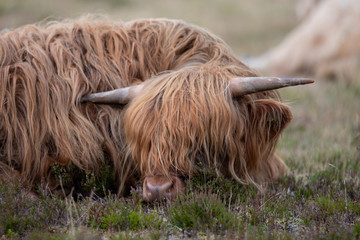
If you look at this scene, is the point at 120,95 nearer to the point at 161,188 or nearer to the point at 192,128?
the point at 192,128

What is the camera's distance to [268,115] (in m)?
4.12

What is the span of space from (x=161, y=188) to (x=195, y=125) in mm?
552

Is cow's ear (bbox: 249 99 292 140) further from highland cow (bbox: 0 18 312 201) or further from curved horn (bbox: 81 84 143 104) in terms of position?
curved horn (bbox: 81 84 143 104)

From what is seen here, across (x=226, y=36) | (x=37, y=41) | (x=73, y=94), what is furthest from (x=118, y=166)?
(x=226, y=36)

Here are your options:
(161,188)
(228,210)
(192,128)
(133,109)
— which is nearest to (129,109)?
(133,109)

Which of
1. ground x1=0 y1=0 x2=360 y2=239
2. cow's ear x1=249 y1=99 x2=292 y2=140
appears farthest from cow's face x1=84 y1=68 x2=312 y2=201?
ground x1=0 y1=0 x2=360 y2=239

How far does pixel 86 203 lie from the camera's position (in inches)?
146

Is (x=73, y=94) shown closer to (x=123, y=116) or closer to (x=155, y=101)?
(x=123, y=116)

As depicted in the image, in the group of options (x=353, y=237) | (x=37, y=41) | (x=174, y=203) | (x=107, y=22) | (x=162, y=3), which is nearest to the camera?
(x=353, y=237)

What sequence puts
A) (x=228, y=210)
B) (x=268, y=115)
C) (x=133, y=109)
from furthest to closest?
(x=268, y=115) → (x=133, y=109) → (x=228, y=210)

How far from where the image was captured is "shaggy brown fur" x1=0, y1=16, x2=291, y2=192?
12.6 ft

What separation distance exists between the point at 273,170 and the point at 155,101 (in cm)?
153

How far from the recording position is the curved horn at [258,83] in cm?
375

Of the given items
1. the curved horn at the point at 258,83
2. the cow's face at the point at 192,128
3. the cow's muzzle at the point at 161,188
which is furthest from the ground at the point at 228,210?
the curved horn at the point at 258,83
